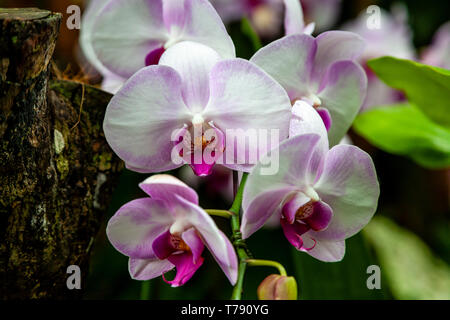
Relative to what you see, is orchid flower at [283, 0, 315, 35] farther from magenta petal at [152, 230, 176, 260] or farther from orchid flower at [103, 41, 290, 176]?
magenta petal at [152, 230, 176, 260]

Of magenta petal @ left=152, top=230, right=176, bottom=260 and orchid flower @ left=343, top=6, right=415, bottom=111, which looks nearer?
magenta petal @ left=152, top=230, right=176, bottom=260

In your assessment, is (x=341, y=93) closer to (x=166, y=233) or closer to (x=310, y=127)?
(x=310, y=127)

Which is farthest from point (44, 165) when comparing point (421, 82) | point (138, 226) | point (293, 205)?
point (421, 82)

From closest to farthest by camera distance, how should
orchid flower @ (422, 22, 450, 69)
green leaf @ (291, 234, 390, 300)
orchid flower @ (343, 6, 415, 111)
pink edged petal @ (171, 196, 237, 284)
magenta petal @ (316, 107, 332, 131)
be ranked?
pink edged petal @ (171, 196, 237, 284)
magenta petal @ (316, 107, 332, 131)
green leaf @ (291, 234, 390, 300)
orchid flower @ (422, 22, 450, 69)
orchid flower @ (343, 6, 415, 111)

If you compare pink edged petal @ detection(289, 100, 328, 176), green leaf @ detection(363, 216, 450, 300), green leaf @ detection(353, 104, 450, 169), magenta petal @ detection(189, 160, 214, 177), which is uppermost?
pink edged petal @ detection(289, 100, 328, 176)

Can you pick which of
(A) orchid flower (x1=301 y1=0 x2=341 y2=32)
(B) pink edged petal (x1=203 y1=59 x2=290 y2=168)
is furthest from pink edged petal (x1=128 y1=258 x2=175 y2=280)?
(A) orchid flower (x1=301 y1=0 x2=341 y2=32)

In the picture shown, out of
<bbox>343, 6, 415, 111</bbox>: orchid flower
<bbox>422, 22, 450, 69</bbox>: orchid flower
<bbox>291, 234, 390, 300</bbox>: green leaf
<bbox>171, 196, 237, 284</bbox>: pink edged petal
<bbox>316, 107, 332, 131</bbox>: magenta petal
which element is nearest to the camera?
<bbox>171, 196, 237, 284</bbox>: pink edged petal

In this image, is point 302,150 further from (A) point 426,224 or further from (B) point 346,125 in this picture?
(A) point 426,224

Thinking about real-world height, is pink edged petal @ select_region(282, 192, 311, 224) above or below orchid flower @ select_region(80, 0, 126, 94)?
below
